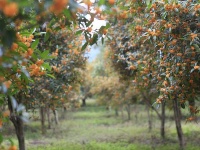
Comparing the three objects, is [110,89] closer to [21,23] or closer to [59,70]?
[59,70]

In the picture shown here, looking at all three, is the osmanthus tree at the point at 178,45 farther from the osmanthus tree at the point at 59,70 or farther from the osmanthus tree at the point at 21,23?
the osmanthus tree at the point at 59,70

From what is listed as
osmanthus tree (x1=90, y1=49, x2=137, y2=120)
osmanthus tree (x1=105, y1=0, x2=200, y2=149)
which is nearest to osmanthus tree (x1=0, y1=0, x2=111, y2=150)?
osmanthus tree (x1=105, y1=0, x2=200, y2=149)

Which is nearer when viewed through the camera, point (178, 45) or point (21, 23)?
point (21, 23)

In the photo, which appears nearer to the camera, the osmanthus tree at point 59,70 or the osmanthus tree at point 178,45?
the osmanthus tree at point 178,45

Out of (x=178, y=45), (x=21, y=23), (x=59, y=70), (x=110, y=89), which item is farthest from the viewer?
(x=110, y=89)

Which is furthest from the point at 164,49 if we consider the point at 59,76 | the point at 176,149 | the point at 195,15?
the point at 176,149

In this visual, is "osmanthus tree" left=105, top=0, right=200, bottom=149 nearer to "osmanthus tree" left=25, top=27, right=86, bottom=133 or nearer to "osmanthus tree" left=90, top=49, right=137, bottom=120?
"osmanthus tree" left=25, top=27, right=86, bottom=133

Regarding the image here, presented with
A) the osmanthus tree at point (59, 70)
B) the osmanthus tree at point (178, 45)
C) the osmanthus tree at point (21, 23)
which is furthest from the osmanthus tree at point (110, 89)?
the osmanthus tree at point (21, 23)

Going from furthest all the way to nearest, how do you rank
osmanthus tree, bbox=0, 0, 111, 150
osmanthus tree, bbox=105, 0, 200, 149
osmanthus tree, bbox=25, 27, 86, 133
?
osmanthus tree, bbox=25, 27, 86, 133
osmanthus tree, bbox=105, 0, 200, 149
osmanthus tree, bbox=0, 0, 111, 150

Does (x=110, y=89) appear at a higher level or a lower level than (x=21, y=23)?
lower

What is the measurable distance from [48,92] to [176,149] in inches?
179

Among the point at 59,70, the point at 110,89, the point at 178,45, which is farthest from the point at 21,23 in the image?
the point at 110,89

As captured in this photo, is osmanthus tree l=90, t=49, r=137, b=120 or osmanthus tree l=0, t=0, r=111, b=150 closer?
osmanthus tree l=0, t=0, r=111, b=150

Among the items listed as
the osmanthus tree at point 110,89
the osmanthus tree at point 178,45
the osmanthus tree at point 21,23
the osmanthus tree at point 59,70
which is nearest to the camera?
the osmanthus tree at point 21,23
